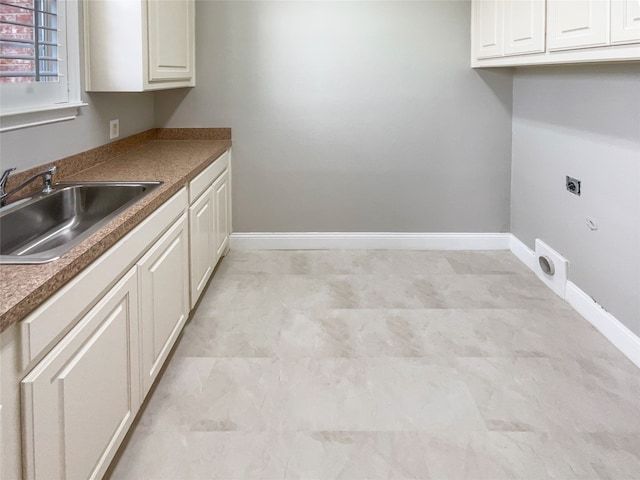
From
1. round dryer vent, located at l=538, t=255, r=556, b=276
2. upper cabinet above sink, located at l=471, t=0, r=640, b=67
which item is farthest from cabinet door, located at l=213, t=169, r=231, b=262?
round dryer vent, located at l=538, t=255, r=556, b=276

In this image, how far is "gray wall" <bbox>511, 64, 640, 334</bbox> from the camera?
2.53m

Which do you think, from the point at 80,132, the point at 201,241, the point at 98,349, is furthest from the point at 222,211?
the point at 98,349

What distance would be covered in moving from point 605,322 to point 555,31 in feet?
4.46

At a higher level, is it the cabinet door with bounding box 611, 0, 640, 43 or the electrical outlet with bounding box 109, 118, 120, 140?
the cabinet door with bounding box 611, 0, 640, 43

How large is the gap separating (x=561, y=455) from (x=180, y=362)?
153 cm

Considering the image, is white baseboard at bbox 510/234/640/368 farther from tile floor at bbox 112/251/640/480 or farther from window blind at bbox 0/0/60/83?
window blind at bbox 0/0/60/83

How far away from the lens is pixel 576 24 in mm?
2299

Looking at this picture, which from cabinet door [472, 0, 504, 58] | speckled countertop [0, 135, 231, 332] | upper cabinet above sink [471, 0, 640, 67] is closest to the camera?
speckled countertop [0, 135, 231, 332]

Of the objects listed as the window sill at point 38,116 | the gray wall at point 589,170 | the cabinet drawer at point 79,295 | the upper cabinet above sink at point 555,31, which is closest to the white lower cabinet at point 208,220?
the window sill at point 38,116

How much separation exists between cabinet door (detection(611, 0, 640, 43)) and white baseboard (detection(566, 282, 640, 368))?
127 centimetres

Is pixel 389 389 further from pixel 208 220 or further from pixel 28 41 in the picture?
pixel 28 41

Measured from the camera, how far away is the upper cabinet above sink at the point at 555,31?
1.97 metres

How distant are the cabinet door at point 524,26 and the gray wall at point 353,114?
0.85 meters

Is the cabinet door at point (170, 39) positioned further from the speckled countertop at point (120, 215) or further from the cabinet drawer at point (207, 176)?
the cabinet drawer at point (207, 176)
